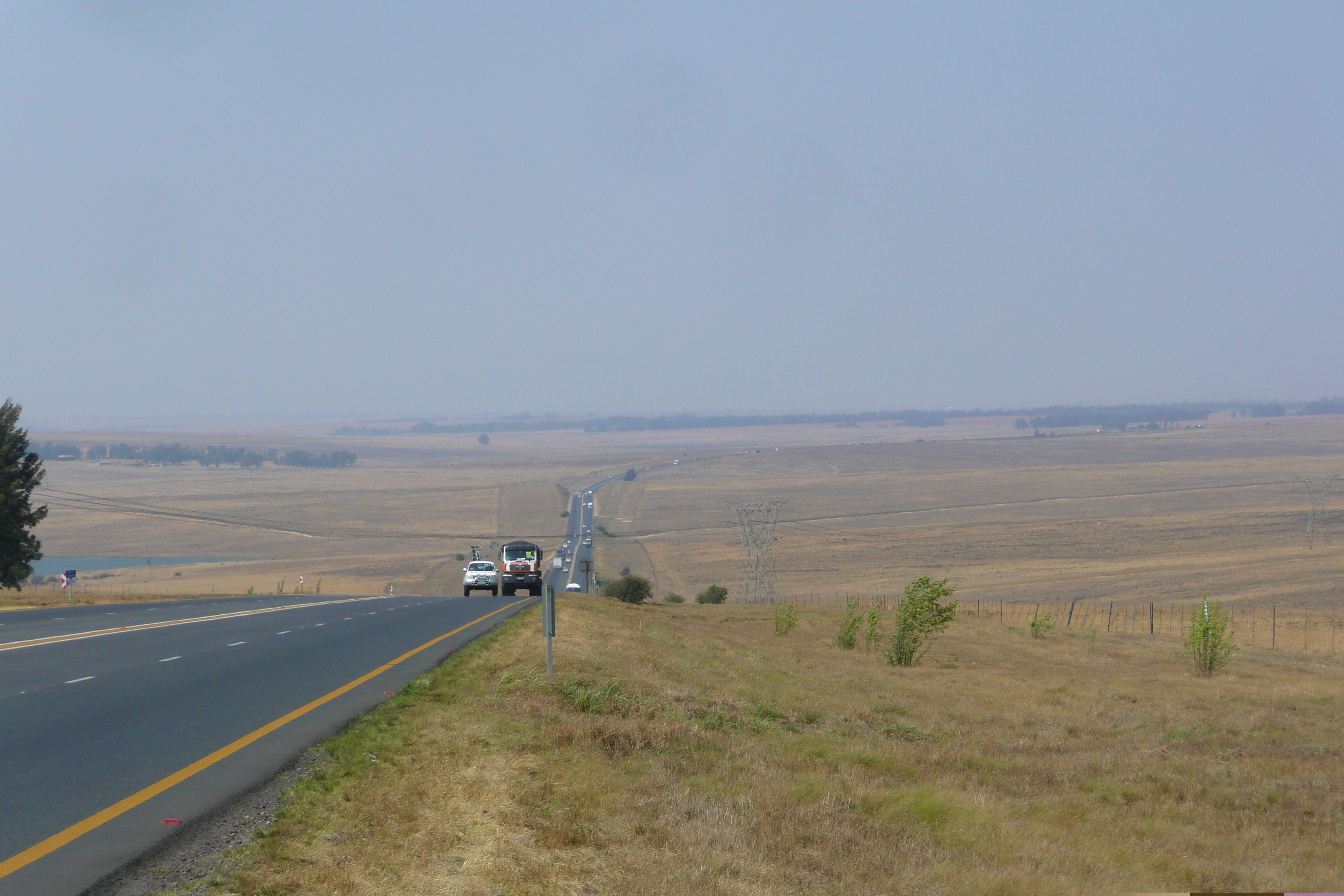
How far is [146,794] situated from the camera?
8.62m

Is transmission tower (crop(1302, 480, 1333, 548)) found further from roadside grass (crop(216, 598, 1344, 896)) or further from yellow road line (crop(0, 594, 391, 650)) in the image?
yellow road line (crop(0, 594, 391, 650))

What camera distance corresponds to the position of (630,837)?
27.3 feet

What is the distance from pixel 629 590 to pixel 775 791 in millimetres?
51546

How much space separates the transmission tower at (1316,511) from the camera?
93.4 m

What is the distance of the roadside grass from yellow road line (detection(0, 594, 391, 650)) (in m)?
8.97

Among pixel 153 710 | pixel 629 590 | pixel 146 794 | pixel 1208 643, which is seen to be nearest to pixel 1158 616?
pixel 1208 643

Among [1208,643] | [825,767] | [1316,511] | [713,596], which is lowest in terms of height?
[713,596]

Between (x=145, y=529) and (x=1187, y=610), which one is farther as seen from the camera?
(x=145, y=529)

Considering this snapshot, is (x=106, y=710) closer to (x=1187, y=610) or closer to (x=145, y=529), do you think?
(x=1187, y=610)

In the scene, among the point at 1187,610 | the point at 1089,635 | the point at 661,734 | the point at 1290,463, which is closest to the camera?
the point at 661,734

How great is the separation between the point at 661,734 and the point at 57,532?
136m

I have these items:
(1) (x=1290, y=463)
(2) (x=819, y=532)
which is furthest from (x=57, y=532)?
(1) (x=1290, y=463)

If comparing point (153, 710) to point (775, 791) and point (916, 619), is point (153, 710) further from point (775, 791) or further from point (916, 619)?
point (916, 619)

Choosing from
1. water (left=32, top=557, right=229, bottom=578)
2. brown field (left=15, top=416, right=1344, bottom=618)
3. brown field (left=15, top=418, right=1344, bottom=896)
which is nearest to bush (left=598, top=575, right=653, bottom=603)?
brown field (left=15, top=416, right=1344, bottom=618)
